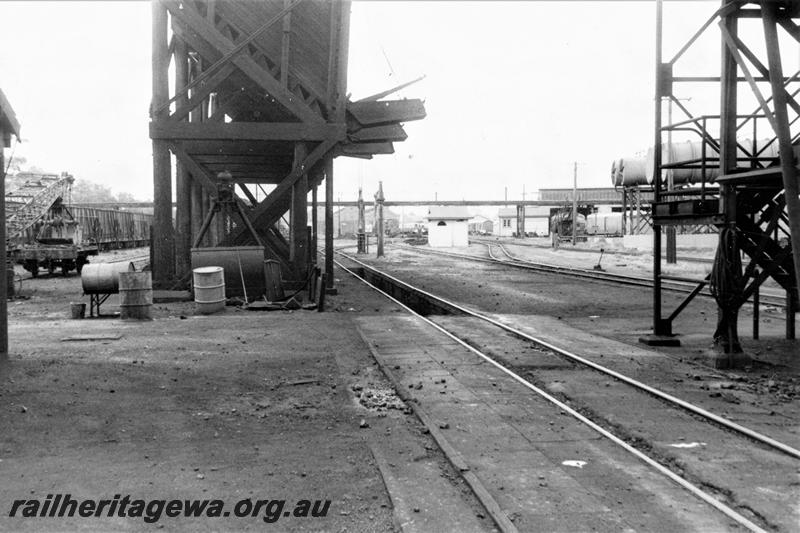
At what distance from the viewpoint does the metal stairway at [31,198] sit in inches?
1048

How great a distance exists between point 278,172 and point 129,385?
62.2 ft

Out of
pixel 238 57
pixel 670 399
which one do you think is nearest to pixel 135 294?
A: pixel 238 57

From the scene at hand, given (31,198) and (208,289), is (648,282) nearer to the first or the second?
(208,289)

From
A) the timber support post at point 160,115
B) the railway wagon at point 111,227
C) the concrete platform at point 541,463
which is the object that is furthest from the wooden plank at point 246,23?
the railway wagon at point 111,227

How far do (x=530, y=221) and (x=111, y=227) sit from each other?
82586mm

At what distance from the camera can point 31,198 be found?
27938mm

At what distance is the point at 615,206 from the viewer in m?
92.6

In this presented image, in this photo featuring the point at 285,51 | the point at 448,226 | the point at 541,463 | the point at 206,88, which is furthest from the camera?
the point at 448,226

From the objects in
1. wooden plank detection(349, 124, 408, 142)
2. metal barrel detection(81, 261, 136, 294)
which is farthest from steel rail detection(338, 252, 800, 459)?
metal barrel detection(81, 261, 136, 294)

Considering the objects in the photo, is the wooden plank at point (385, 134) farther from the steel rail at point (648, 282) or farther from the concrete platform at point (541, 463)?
the concrete platform at point (541, 463)

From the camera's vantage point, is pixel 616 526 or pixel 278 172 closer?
pixel 616 526

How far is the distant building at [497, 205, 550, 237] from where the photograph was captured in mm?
116250

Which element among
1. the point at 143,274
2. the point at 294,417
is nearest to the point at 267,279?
the point at 143,274

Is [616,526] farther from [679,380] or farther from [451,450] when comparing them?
[679,380]
